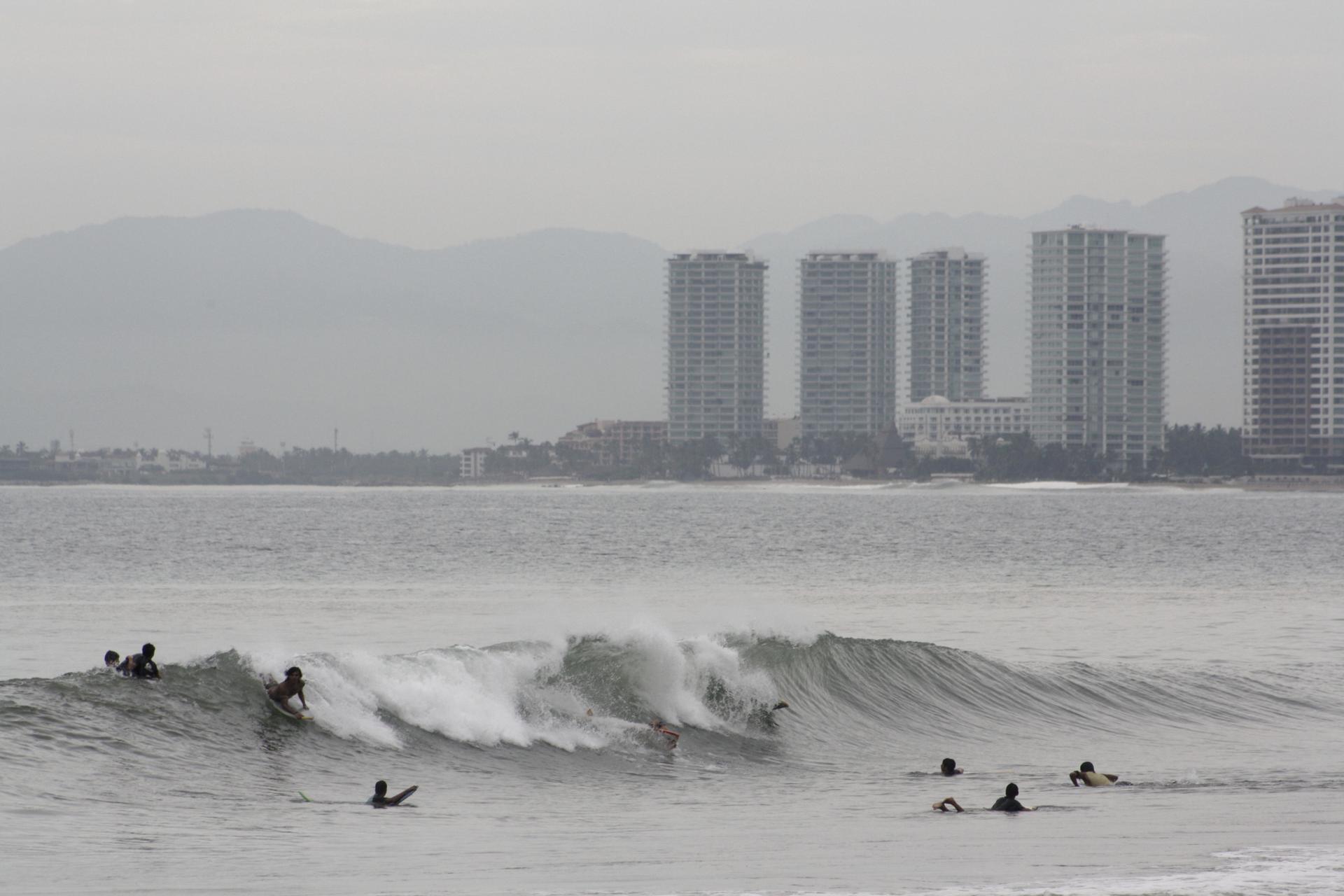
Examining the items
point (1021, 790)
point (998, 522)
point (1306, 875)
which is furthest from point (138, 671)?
point (998, 522)

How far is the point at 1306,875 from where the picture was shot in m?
15.2

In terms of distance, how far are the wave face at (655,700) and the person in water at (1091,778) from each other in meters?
5.10

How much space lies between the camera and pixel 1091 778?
2270cm

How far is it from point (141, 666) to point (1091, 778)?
14781mm

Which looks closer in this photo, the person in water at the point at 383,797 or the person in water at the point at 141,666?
the person in water at the point at 383,797

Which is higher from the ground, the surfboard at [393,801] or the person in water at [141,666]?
the person in water at [141,666]

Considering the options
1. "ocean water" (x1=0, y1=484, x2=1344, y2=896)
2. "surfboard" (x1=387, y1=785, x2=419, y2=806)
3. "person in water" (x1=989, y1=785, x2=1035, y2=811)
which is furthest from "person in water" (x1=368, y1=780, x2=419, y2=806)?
"person in water" (x1=989, y1=785, x2=1035, y2=811)

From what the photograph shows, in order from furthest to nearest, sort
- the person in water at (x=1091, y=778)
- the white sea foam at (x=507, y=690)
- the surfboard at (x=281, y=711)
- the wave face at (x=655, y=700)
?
the white sea foam at (x=507, y=690)
the surfboard at (x=281, y=711)
the wave face at (x=655, y=700)
the person in water at (x=1091, y=778)

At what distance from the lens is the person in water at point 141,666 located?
2488 cm

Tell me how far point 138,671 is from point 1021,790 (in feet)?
45.4

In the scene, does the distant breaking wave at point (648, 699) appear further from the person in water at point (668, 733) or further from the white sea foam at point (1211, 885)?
the white sea foam at point (1211, 885)

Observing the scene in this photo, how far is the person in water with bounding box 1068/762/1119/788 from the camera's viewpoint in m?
22.6

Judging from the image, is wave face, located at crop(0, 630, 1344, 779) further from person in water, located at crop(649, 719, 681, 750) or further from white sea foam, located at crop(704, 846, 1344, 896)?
white sea foam, located at crop(704, 846, 1344, 896)

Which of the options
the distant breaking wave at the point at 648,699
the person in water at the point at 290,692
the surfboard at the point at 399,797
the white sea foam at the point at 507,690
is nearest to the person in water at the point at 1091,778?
the distant breaking wave at the point at 648,699
